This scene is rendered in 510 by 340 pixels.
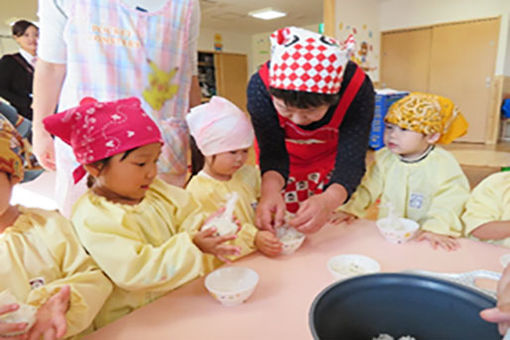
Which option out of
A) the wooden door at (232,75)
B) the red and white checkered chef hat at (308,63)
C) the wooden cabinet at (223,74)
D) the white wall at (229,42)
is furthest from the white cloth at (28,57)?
the wooden door at (232,75)

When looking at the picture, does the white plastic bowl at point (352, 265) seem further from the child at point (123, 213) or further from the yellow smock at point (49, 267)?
the yellow smock at point (49, 267)

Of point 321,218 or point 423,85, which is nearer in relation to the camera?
point 321,218

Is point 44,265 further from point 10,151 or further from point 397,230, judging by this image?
point 397,230

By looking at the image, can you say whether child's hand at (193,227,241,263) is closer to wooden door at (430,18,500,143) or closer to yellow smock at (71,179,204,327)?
yellow smock at (71,179,204,327)

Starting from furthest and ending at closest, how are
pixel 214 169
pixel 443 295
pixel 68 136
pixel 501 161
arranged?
1. pixel 501 161
2. pixel 214 169
3. pixel 68 136
4. pixel 443 295

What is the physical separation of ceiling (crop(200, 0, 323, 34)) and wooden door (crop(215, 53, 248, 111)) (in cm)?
75

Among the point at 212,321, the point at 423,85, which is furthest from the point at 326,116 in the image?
the point at 423,85

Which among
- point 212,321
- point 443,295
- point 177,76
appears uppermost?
point 177,76

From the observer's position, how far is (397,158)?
1.29 m

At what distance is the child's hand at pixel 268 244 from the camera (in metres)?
0.90

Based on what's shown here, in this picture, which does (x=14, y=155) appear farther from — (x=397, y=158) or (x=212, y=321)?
(x=397, y=158)

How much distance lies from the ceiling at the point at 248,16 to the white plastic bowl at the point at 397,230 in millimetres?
5910

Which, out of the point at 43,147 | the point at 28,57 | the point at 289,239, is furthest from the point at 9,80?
the point at 289,239

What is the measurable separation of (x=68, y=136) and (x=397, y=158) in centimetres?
109
